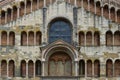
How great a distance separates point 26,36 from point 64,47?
2.39 metres

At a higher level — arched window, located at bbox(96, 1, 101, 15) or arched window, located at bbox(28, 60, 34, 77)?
arched window, located at bbox(96, 1, 101, 15)

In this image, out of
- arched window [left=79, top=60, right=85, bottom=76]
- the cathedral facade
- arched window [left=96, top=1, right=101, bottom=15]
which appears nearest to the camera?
the cathedral facade

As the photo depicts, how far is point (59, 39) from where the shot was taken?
26859 mm

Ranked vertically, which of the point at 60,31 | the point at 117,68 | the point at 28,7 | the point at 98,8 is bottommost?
the point at 117,68

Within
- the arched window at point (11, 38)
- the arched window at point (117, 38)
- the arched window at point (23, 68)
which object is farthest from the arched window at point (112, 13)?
the arched window at point (11, 38)

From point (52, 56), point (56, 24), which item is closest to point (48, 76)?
point (52, 56)

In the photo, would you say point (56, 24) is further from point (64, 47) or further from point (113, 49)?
point (113, 49)

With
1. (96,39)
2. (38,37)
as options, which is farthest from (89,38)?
(38,37)

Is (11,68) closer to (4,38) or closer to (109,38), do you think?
(4,38)

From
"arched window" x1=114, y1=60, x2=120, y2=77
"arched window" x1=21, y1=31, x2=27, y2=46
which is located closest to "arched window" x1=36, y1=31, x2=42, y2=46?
"arched window" x1=21, y1=31, x2=27, y2=46

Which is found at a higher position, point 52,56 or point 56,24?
point 56,24

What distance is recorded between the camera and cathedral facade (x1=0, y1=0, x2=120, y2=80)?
87.7 ft

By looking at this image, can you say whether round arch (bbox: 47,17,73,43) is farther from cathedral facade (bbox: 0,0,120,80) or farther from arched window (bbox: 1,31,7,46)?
arched window (bbox: 1,31,7,46)

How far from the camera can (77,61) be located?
87.4 feet
